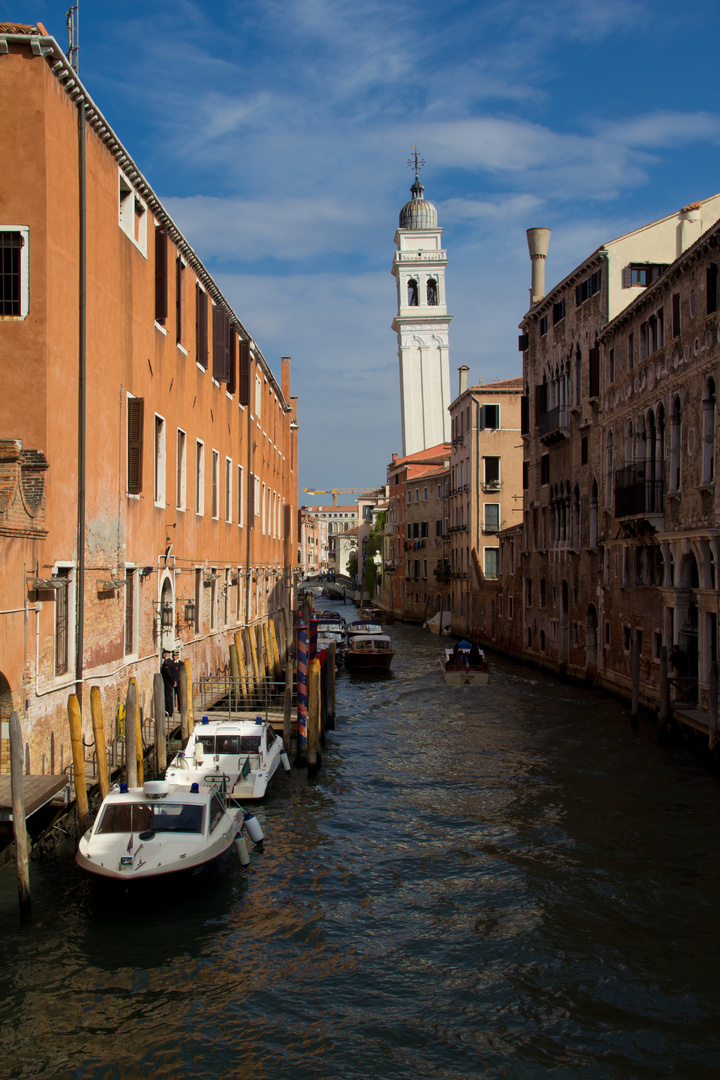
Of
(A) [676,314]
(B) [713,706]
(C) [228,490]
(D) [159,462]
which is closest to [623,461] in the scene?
(A) [676,314]

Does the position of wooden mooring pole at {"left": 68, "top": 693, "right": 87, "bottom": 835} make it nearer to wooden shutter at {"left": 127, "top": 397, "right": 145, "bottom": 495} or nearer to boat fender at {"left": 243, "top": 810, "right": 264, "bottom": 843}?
boat fender at {"left": 243, "top": 810, "right": 264, "bottom": 843}

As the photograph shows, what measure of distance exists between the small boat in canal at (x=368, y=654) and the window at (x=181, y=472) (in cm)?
1361

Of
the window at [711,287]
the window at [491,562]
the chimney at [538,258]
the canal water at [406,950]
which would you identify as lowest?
the canal water at [406,950]

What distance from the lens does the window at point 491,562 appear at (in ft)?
147

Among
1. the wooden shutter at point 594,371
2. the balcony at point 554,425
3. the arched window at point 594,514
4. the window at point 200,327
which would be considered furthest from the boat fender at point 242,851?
the balcony at point 554,425

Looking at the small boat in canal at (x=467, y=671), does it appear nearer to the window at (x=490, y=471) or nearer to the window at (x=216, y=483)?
the window at (x=216, y=483)

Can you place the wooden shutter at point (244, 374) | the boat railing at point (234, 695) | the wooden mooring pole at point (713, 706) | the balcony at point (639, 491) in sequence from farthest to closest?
the wooden shutter at point (244, 374), the balcony at point (639, 491), the boat railing at point (234, 695), the wooden mooring pole at point (713, 706)

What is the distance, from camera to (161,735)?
1321cm

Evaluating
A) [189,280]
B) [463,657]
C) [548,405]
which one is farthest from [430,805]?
[548,405]

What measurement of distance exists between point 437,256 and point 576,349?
5855 cm

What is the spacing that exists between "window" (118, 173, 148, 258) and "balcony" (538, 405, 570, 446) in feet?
51.1

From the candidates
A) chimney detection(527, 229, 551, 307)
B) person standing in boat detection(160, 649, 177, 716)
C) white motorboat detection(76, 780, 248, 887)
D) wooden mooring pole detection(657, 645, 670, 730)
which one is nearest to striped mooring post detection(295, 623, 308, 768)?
person standing in boat detection(160, 649, 177, 716)

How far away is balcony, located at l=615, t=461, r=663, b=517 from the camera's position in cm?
2017

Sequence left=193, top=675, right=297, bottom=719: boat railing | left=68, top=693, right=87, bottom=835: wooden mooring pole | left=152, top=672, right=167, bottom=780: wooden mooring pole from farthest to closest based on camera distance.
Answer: left=193, top=675, right=297, bottom=719: boat railing, left=152, top=672, right=167, bottom=780: wooden mooring pole, left=68, top=693, right=87, bottom=835: wooden mooring pole
